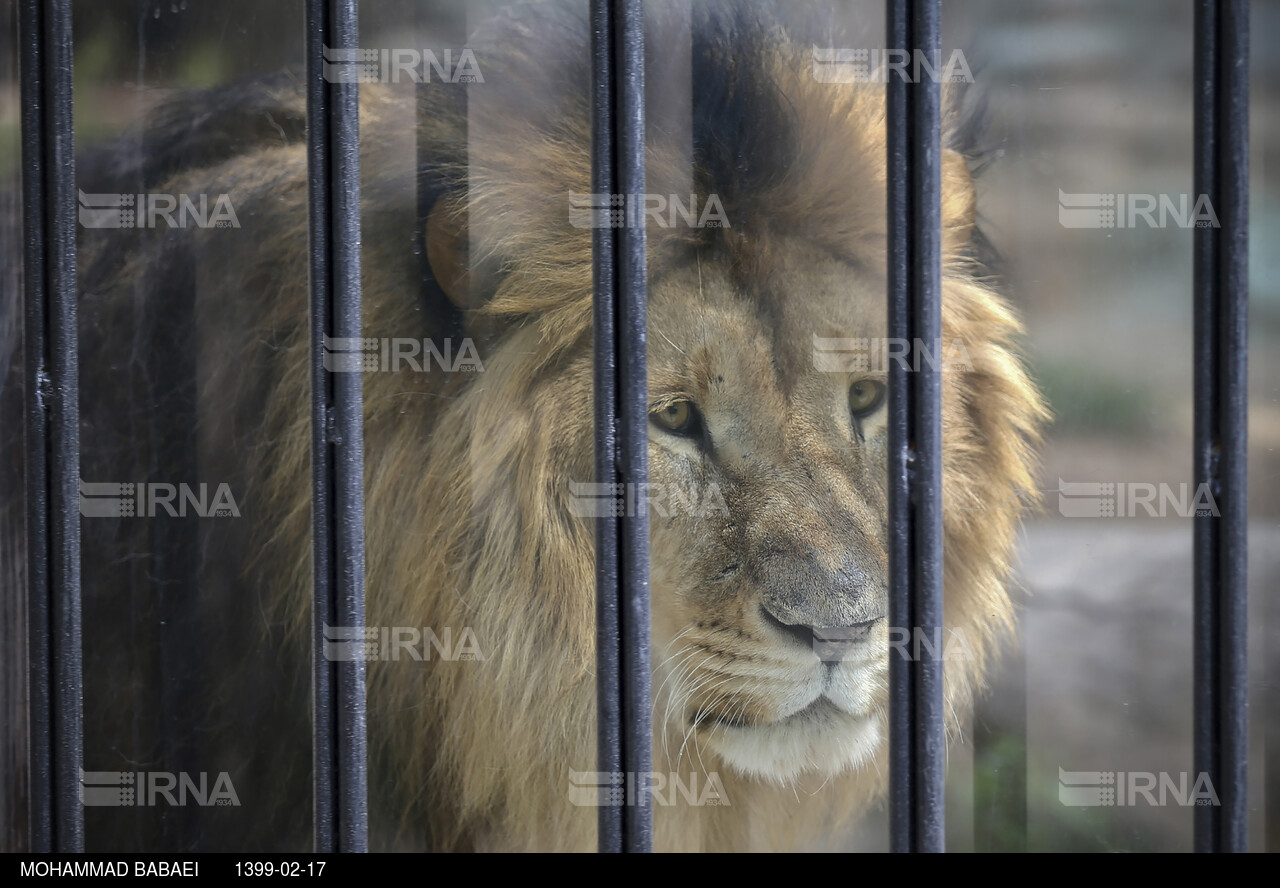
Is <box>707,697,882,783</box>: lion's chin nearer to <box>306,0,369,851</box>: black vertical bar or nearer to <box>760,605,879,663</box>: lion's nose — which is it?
<box>760,605,879,663</box>: lion's nose

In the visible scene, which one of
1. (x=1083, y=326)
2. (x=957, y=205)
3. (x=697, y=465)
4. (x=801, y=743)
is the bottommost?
(x=801, y=743)

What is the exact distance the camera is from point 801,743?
4.79 feet

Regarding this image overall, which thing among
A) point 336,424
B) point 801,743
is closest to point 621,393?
point 336,424

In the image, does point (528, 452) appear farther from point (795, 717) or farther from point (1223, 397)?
point (1223, 397)

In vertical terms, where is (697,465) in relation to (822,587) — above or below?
above

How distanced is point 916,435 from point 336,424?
60cm

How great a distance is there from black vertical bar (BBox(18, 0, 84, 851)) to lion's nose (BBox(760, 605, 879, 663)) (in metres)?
0.84

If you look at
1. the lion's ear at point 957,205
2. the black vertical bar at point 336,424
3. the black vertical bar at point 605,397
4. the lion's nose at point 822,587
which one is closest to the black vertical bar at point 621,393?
the black vertical bar at point 605,397

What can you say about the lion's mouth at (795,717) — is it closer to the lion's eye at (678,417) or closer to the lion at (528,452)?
the lion at (528,452)

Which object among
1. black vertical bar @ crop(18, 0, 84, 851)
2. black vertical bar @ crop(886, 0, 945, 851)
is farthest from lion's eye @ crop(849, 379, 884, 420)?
black vertical bar @ crop(18, 0, 84, 851)

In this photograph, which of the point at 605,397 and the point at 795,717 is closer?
the point at 605,397

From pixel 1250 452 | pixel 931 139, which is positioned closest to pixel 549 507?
pixel 931 139

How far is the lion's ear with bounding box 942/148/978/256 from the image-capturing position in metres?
1.41

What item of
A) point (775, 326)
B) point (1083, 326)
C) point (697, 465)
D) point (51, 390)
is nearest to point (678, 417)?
point (697, 465)
